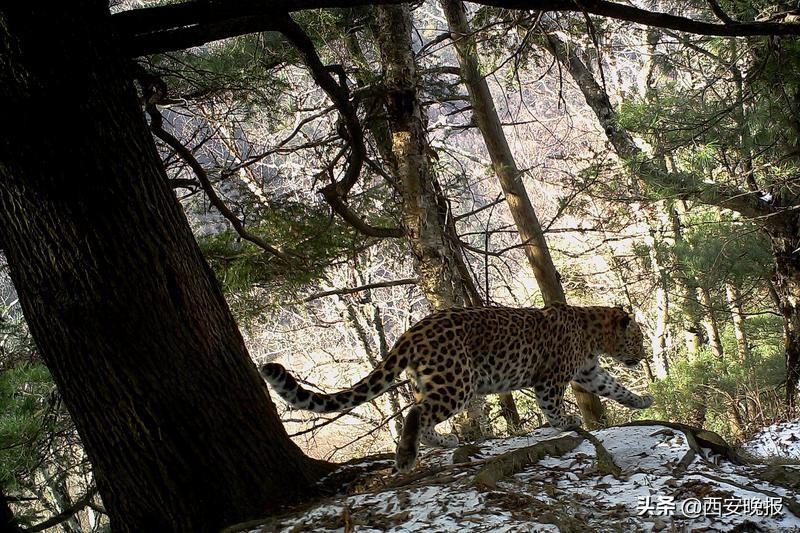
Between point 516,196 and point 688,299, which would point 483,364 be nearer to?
point 516,196

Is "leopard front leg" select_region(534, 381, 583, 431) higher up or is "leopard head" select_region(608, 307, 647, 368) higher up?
"leopard head" select_region(608, 307, 647, 368)

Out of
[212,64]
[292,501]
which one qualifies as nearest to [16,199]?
[292,501]

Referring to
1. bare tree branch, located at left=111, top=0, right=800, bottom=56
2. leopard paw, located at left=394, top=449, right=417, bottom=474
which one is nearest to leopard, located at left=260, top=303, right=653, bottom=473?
leopard paw, located at left=394, top=449, right=417, bottom=474

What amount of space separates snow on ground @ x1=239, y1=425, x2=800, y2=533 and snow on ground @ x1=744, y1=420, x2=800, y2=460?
1.98 meters

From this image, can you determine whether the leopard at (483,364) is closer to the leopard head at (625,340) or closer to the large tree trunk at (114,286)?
the leopard head at (625,340)

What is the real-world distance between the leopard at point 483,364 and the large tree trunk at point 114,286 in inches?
22.4

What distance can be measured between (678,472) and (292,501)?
2.10 metres

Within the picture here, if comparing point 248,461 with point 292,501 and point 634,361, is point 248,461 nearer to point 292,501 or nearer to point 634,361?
point 292,501

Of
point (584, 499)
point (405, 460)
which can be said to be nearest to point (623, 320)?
point (405, 460)

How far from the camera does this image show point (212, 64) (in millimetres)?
8430

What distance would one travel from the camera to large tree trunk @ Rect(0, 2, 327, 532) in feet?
11.2

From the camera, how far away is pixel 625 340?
7602mm

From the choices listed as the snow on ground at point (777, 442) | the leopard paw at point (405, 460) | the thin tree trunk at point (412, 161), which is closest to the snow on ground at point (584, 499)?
the leopard paw at point (405, 460)

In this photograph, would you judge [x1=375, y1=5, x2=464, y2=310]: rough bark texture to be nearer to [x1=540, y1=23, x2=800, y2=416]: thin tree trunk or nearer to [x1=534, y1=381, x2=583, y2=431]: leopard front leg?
[x1=534, y1=381, x2=583, y2=431]: leopard front leg
